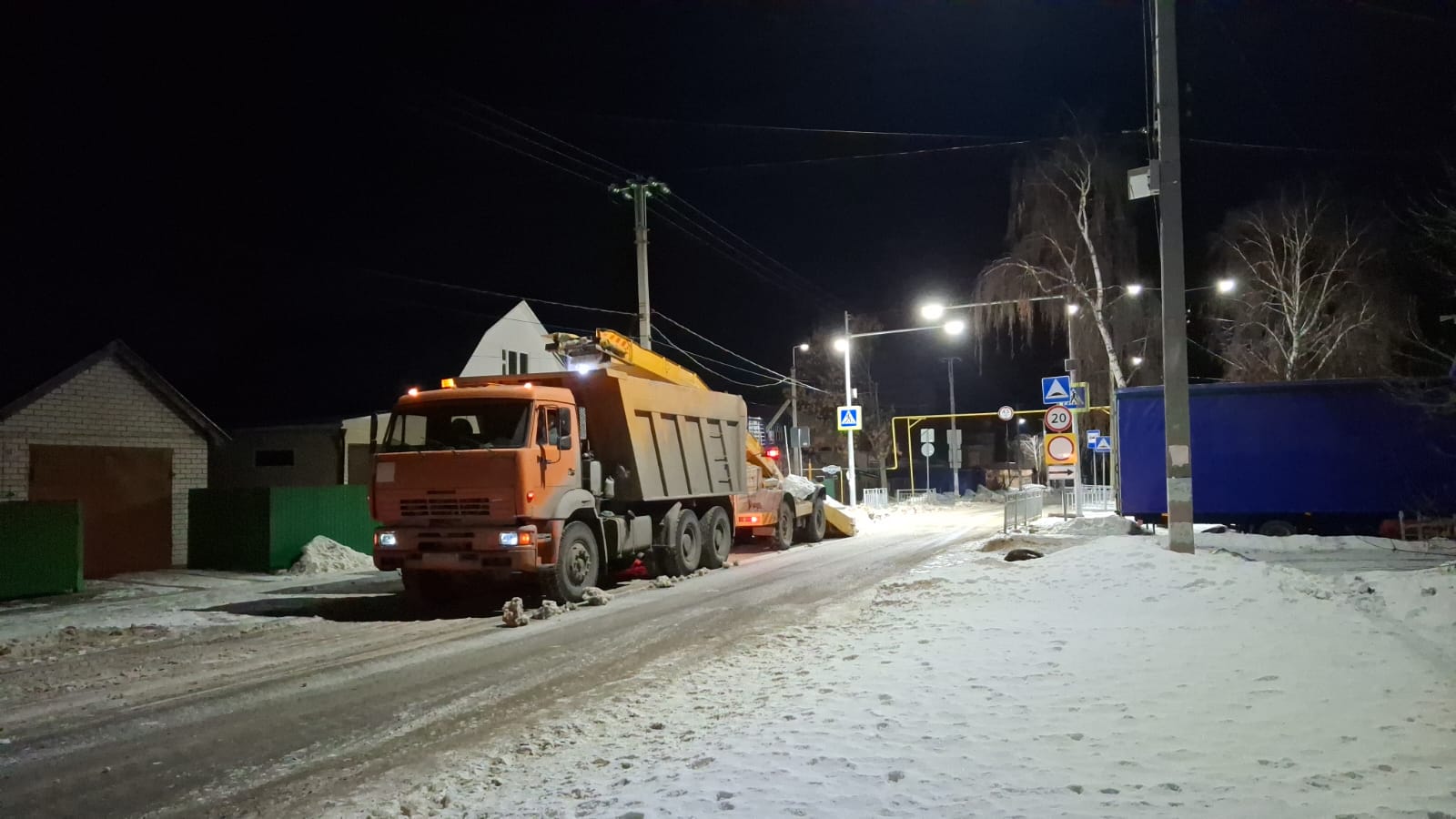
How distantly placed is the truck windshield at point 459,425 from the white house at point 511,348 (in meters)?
18.2

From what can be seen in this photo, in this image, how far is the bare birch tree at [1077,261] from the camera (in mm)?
26828

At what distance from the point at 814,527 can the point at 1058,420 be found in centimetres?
629

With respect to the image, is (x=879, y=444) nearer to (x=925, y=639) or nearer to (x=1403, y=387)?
(x=1403, y=387)

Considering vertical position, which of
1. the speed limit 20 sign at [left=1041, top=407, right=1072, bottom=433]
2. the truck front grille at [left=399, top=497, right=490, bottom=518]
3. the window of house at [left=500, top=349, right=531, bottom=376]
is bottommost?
the truck front grille at [left=399, top=497, right=490, bottom=518]

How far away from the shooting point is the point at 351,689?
7.79 m

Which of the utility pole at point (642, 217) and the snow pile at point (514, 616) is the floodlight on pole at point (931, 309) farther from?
→ the snow pile at point (514, 616)

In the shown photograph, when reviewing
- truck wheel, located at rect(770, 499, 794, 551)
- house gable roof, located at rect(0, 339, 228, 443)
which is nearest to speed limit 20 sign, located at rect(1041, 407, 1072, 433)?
truck wheel, located at rect(770, 499, 794, 551)

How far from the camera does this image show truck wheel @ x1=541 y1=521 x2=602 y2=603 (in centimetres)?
1232

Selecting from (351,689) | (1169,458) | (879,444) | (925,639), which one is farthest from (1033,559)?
(879,444)

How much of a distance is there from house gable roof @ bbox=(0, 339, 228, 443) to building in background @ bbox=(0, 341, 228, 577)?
18 mm

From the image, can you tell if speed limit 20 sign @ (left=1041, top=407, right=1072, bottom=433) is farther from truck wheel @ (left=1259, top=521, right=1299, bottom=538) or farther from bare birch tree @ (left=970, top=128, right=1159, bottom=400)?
bare birch tree @ (left=970, top=128, right=1159, bottom=400)

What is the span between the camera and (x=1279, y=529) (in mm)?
18609

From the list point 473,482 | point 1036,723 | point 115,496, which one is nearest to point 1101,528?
point 473,482

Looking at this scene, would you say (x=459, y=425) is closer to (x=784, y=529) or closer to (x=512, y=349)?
(x=784, y=529)
